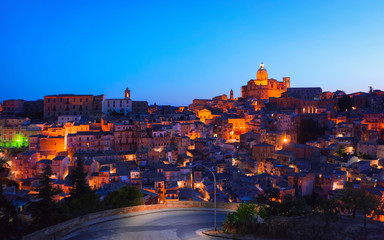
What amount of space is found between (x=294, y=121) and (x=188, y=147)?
17728 millimetres

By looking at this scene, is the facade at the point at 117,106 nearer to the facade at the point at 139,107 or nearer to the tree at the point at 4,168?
the facade at the point at 139,107

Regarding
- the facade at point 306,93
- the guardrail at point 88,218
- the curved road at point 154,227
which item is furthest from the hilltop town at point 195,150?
the facade at point 306,93

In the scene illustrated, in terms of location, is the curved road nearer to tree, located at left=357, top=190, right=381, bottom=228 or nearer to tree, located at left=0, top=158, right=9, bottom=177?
tree, located at left=357, top=190, right=381, bottom=228

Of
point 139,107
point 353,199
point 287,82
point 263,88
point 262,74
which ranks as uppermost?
point 262,74

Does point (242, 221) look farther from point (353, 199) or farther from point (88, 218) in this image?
point (88, 218)

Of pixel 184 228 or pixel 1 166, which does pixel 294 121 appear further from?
pixel 1 166

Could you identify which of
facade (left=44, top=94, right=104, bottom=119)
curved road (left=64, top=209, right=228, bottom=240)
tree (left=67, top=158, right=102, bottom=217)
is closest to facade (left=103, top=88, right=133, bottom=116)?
facade (left=44, top=94, right=104, bottom=119)

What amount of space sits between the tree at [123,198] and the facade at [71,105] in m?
32.0

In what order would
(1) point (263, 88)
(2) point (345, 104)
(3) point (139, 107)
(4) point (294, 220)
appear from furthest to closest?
1. (1) point (263, 88)
2. (3) point (139, 107)
3. (2) point (345, 104)
4. (4) point (294, 220)

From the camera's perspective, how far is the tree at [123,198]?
65.1ft

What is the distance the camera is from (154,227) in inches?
556

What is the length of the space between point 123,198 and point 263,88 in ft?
187

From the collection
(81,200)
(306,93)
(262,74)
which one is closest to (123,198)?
(81,200)

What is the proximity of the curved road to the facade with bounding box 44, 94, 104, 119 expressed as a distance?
1537 inches
